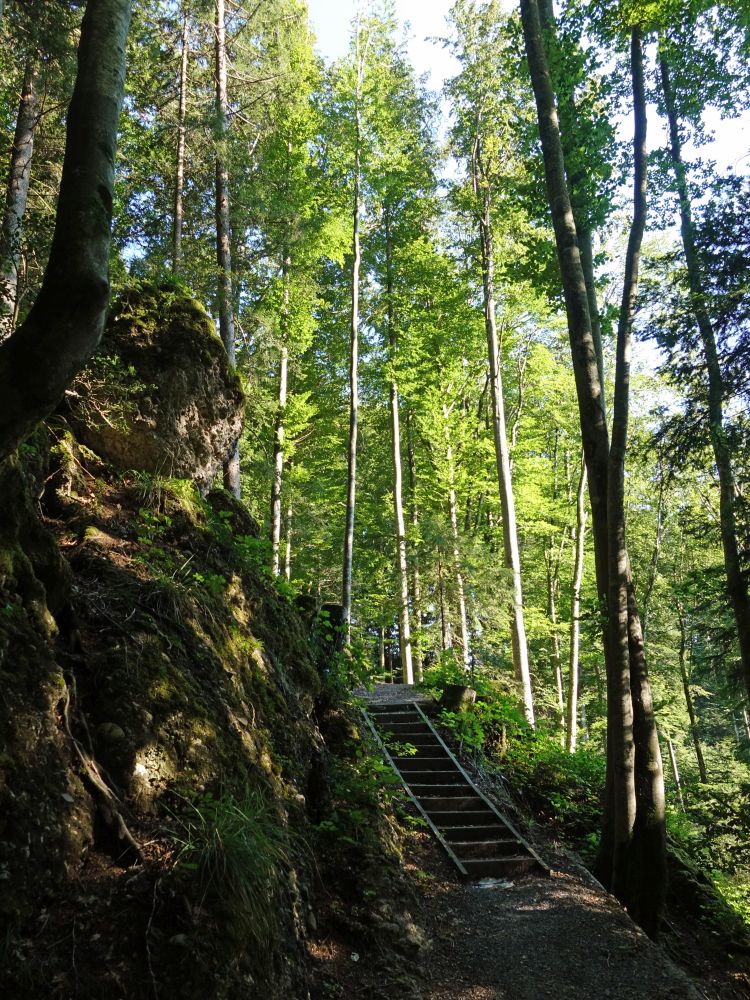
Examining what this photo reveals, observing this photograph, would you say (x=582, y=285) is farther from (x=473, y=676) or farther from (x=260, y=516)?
(x=260, y=516)

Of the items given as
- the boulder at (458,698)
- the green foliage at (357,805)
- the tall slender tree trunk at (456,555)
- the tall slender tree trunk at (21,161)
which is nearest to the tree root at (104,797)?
the green foliage at (357,805)

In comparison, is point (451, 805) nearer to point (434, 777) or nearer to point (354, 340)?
point (434, 777)

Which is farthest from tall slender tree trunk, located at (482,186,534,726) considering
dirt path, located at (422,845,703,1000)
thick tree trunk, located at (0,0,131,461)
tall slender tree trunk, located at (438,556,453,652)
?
thick tree trunk, located at (0,0,131,461)

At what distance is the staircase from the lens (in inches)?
257

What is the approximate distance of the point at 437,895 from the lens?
5.74 meters

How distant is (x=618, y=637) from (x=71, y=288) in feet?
19.5

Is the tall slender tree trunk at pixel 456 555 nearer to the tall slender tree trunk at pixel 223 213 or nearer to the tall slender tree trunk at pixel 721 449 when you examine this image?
the tall slender tree trunk at pixel 223 213

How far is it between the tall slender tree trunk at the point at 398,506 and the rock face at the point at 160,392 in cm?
883

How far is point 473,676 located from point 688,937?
5.16m

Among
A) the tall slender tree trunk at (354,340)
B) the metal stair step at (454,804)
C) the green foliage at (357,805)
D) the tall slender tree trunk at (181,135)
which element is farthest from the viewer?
the tall slender tree trunk at (354,340)

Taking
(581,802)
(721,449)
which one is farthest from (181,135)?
(581,802)

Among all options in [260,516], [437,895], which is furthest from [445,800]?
[260,516]

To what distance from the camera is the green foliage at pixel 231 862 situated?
2805 mm

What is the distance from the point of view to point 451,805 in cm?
775
